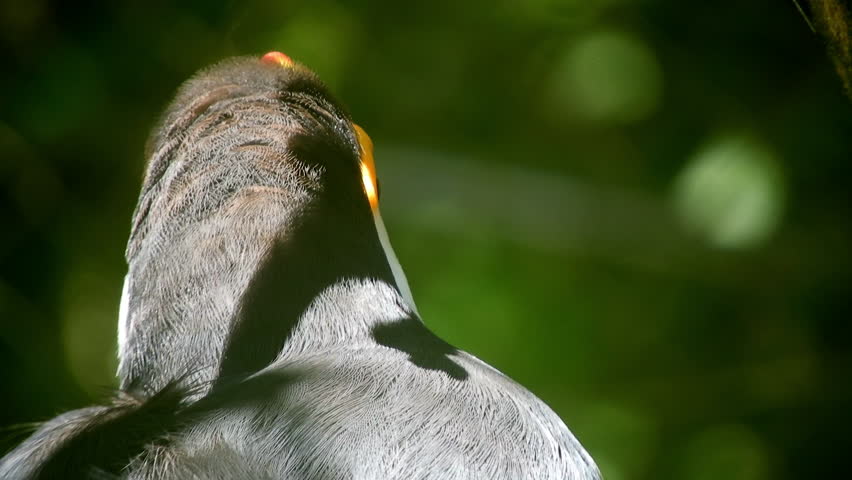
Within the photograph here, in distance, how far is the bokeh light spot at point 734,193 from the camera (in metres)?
2.29

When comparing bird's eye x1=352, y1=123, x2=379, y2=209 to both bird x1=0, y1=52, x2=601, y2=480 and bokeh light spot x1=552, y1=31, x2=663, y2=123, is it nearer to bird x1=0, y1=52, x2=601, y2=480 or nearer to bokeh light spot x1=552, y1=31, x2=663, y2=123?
bird x1=0, y1=52, x2=601, y2=480

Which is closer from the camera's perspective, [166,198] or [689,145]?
[166,198]

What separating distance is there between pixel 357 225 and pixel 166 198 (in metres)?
0.31

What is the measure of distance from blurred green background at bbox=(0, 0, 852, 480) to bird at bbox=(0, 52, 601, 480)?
2.70 feet

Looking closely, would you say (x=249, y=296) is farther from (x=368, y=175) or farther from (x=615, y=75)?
(x=615, y=75)

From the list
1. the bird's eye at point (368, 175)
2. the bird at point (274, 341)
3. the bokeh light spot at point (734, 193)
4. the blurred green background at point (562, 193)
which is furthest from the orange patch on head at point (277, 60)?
the bokeh light spot at point (734, 193)

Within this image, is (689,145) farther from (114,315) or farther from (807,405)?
(114,315)

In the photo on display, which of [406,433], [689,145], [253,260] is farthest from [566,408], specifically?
[406,433]

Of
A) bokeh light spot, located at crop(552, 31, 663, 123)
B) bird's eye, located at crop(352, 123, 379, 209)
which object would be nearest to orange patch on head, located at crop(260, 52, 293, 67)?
bird's eye, located at crop(352, 123, 379, 209)

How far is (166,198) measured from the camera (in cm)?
149

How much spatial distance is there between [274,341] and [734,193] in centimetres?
141

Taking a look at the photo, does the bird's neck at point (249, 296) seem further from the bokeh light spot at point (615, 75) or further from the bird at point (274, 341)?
the bokeh light spot at point (615, 75)

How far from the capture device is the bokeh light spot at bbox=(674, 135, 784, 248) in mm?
2285

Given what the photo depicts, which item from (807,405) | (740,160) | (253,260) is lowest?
(807,405)
